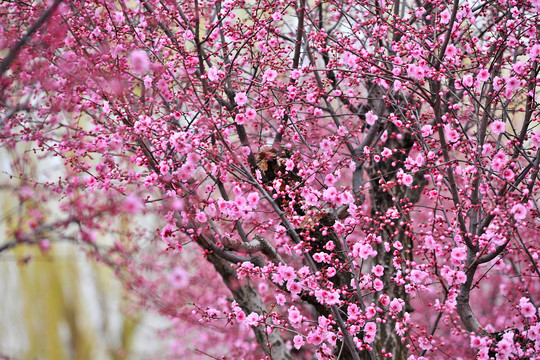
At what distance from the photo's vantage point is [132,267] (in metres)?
7.10

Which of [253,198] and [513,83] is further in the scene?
[253,198]

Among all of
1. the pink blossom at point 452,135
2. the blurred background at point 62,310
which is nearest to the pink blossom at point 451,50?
the pink blossom at point 452,135

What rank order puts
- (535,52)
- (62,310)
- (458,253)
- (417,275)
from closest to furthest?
(535,52) < (458,253) < (417,275) < (62,310)

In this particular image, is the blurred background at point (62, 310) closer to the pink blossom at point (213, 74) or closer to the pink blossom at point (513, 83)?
the pink blossom at point (213, 74)

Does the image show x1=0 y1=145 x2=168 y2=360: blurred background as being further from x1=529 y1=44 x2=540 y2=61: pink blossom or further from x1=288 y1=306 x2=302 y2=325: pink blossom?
x1=529 y1=44 x2=540 y2=61: pink blossom

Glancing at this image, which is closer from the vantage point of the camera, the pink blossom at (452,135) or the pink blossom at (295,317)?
the pink blossom at (295,317)

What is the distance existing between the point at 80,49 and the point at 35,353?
5.14m

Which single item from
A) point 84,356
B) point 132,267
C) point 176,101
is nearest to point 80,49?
point 176,101

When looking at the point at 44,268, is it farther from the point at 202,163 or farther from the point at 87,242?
the point at 87,242

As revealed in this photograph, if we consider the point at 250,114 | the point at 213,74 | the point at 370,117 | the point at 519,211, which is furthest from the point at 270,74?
the point at 519,211

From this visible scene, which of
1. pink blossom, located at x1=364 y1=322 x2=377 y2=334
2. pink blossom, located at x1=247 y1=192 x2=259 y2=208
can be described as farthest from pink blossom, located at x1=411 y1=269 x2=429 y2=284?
pink blossom, located at x1=247 y1=192 x2=259 y2=208

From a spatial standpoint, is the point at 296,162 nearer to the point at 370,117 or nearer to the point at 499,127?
the point at 370,117

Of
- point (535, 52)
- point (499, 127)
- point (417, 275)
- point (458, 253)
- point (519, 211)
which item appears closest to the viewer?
point (519, 211)

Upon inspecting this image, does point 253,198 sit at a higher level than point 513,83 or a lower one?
lower
